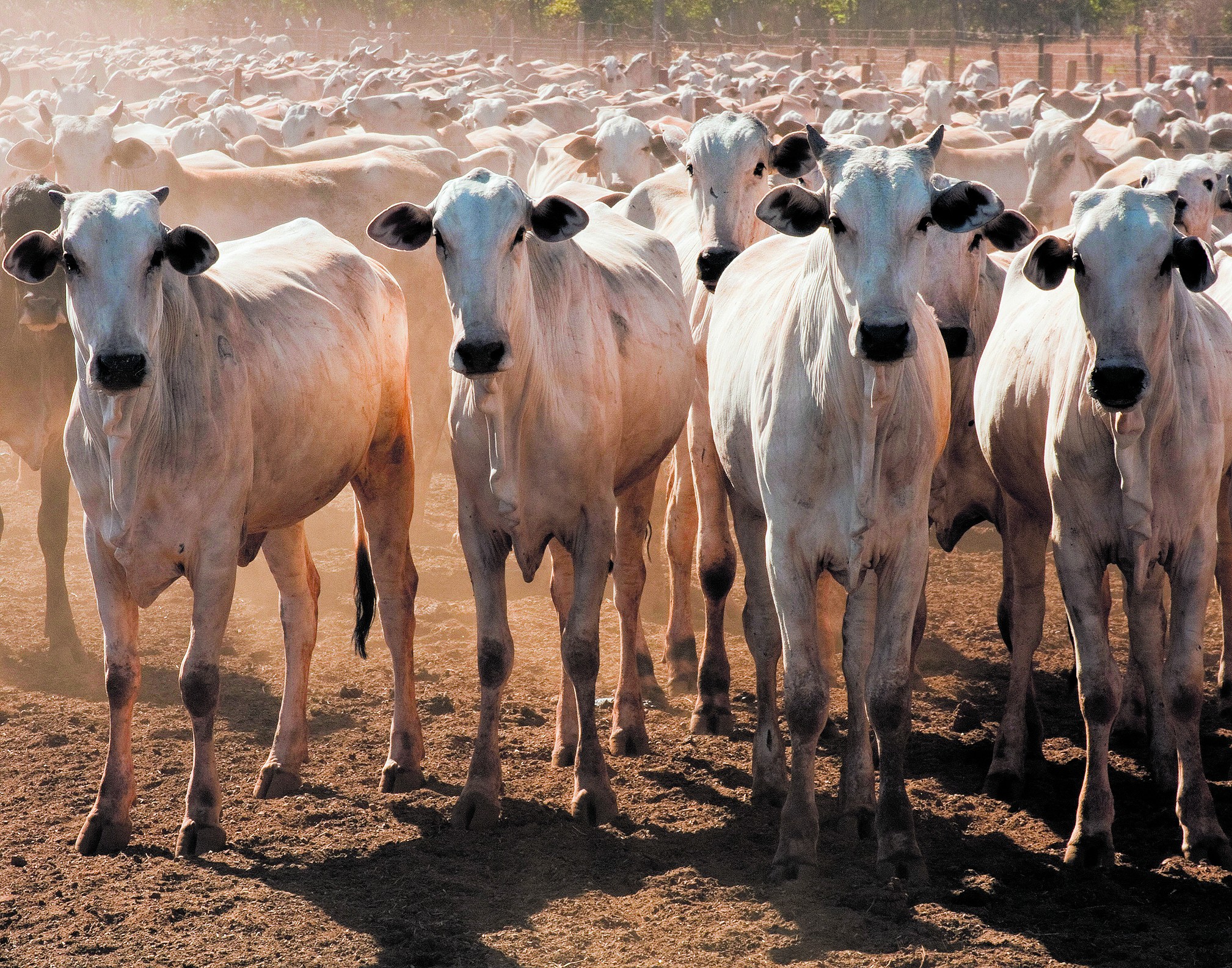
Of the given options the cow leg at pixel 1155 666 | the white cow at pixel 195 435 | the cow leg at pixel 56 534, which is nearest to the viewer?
the white cow at pixel 195 435

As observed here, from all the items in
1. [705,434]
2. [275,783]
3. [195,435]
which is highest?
[195,435]

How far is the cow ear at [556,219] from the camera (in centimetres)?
527

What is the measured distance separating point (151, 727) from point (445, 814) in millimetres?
1650

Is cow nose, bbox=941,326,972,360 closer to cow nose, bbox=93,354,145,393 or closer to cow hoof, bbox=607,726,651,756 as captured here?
cow hoof, bbox=607,726,651,756

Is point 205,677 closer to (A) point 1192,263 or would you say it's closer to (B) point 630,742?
(B) point 630,742

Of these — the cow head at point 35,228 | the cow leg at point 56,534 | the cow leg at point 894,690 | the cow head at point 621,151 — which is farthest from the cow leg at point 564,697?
the cow head at point 621,151

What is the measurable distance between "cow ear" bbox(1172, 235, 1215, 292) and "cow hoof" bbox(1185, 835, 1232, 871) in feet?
6.21

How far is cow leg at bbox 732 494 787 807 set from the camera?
552cm

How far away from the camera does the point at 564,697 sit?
233 inches

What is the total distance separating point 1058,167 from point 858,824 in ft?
37.5

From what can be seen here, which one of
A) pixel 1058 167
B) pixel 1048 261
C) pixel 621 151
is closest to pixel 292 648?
pixel 1048 261

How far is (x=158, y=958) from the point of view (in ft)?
13.9

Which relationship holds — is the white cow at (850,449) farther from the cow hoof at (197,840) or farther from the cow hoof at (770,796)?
the cow hoof at (197,840)

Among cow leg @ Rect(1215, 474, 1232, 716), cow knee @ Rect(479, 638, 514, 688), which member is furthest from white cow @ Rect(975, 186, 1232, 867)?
cow knee @ Rect(479, 638, 514, 688)
